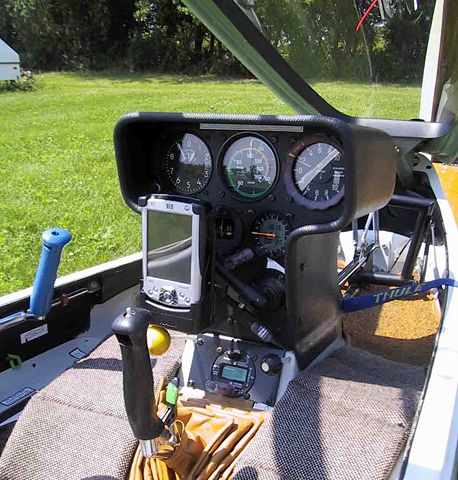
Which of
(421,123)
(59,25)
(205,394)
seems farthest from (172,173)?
(59,25)

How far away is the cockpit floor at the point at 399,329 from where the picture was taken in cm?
264

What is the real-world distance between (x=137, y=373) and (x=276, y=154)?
831 millimetres

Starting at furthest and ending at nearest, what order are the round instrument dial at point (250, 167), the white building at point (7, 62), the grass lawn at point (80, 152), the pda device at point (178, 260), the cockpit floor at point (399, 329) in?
the grass lawn at point (80, 152) < the cockpit floor at point (399, 329) < the round instrument dial at point (250, 167) < the pda device at point (178, 260) < the white building at point (7, 62)

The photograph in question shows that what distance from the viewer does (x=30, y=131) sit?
35.5 ft

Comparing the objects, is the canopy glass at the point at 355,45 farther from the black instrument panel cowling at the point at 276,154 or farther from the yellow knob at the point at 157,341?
the yellow knob at the point at 157,341

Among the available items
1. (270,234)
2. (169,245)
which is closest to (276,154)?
(270,234)

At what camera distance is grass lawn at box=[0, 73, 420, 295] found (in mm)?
4416

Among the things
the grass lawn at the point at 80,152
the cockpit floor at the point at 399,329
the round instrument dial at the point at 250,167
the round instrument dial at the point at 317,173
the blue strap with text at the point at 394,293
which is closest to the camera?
the round instrument dial at the point at 317,173

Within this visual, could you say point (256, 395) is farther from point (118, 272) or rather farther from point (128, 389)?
point (118, 272)

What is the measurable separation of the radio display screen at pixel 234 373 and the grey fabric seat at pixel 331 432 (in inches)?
7.9

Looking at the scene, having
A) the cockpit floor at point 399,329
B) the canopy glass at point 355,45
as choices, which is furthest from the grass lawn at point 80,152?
the cockpit floor at point 399,329

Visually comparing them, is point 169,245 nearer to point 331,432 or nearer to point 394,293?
point 331,432

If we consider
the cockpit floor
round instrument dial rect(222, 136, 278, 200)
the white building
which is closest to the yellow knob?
round instrument dial rect(222, 136, 278, 200)

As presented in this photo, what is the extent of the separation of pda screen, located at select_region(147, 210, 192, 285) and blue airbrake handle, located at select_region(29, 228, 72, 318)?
14.7 inches
